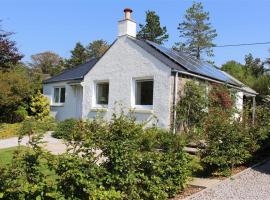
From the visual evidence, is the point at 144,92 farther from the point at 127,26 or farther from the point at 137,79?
the point at 127,26

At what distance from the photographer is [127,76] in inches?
740

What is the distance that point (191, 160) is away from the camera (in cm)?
884

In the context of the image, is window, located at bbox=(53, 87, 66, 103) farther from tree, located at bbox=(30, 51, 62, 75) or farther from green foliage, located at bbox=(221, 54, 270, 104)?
tree, located at bbox=(30, 51, 62, 75)

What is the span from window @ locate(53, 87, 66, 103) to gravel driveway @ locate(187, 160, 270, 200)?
16.8 m

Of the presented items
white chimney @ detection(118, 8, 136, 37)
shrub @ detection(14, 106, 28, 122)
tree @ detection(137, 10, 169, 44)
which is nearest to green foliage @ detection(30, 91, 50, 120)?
shrub @ detection(14, 106, 28, 122)

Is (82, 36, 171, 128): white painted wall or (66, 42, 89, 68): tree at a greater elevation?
(66, 42, 89, 68): tree

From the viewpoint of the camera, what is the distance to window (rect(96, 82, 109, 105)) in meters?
20.6

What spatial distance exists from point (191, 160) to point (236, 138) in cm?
220

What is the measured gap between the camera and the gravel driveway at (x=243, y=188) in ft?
26.9

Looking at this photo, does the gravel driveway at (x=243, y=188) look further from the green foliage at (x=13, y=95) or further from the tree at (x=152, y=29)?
the tree at (x=152, y=29)

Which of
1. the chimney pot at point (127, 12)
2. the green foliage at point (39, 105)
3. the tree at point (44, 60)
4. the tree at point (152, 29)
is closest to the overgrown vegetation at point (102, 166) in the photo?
the chimney pot at point (127, 12)

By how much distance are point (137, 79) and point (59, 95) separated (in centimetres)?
891

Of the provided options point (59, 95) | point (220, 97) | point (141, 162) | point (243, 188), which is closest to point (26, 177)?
point (141, 162)

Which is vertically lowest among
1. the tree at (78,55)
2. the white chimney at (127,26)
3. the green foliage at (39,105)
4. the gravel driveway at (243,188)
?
the gravel driveway at (243,188)
